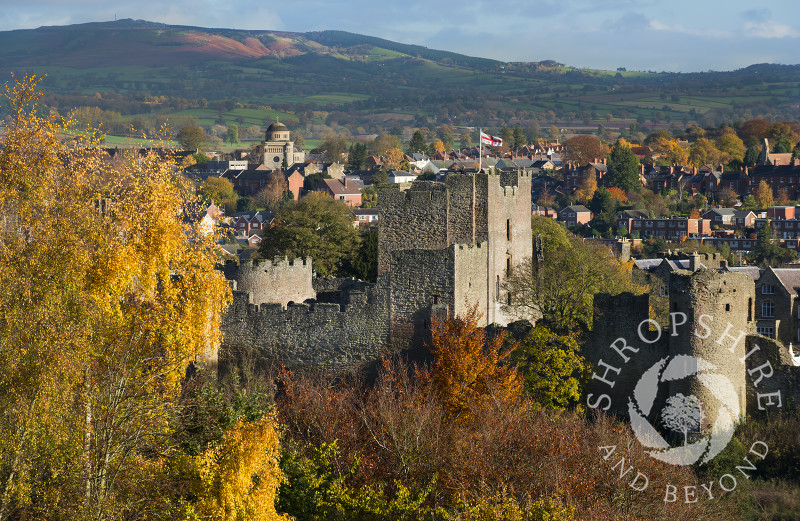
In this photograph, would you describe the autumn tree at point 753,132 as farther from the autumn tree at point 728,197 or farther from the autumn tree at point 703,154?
the autumn tree at point 728,197

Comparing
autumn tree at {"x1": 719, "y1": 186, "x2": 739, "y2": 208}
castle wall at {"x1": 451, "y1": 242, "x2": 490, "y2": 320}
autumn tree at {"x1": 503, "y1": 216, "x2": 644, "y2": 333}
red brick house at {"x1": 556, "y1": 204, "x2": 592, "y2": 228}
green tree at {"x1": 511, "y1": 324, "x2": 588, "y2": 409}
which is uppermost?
castle wall at {"x1": 451, "y1": 242, "x2": 490, "y2": 320}

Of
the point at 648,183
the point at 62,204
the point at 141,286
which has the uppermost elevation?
the point at 62,204

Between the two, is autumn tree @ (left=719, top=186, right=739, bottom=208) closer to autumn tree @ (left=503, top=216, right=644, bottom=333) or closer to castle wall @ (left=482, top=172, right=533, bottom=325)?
autumn tree @ (left=503, top=216, right=644, bottom=333)

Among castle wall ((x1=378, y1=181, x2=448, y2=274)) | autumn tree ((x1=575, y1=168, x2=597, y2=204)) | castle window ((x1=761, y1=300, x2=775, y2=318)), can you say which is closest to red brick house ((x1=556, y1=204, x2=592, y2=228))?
autumn tree ((x1=575, y1=168, x2=597, y2=204))

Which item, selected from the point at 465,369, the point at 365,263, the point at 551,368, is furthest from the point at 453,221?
the point at 365,263

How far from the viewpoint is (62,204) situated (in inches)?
802

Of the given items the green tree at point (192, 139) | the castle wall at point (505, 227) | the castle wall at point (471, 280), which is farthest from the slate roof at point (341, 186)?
the castle wall at point (471, 280)

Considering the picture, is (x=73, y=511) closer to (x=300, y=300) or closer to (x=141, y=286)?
(x=141, y=286)

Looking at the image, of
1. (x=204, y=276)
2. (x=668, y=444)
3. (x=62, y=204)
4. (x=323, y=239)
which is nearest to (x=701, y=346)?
(x=668, y=444)

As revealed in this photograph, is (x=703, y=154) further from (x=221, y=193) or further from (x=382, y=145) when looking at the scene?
(x=221, y=193)

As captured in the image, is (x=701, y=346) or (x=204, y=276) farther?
(x=701, y=346)

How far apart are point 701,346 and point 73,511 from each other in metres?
17.2

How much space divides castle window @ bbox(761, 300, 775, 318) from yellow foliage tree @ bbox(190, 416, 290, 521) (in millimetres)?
34679

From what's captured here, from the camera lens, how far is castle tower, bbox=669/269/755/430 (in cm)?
2983
